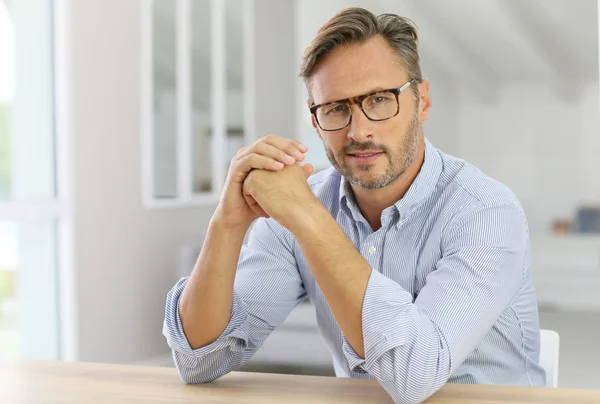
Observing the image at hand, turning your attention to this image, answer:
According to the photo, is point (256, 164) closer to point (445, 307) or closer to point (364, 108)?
point (364, 108)

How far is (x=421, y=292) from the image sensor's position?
122 centimetres

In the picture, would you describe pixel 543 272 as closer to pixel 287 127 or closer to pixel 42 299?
pixel 287 127

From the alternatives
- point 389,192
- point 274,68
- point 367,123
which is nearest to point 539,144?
point 274,68

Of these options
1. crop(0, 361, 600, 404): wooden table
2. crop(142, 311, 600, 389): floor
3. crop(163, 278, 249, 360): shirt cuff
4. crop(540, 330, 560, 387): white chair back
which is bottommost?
crop(142, 311, 600, 389): floor

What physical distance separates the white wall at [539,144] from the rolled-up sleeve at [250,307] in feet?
15.6

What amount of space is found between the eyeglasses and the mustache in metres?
0.04

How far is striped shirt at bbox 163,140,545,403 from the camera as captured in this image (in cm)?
110

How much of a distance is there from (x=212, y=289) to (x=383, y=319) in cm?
33

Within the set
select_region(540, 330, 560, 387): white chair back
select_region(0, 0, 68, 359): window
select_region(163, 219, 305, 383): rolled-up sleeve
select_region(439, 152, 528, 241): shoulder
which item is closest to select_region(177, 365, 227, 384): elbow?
select_region(163, 219, 305, 383): rolled-up sleeve

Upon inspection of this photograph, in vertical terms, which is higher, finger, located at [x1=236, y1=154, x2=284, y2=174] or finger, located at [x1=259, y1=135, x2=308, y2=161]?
finger, located at [x1=259, y1=135, x2=308, y2=161]

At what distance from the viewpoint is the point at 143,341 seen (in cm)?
412

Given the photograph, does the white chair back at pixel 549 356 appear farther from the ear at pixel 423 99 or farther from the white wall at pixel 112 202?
the white wall at pixel 112 202

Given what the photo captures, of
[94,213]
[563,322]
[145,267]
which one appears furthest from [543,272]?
[94,213]

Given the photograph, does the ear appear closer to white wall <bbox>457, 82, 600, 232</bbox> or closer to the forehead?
the forehead
